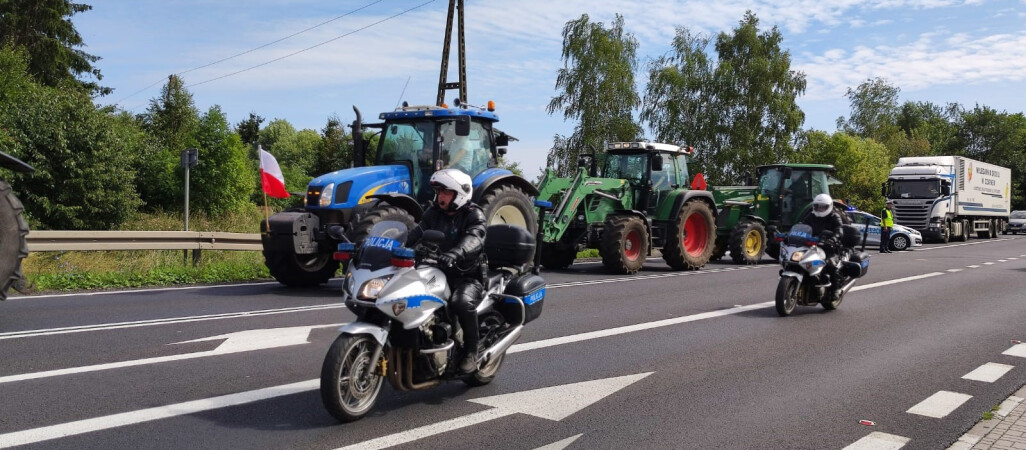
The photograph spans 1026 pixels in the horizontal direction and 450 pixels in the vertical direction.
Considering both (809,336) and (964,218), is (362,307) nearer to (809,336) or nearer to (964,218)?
(809,336)

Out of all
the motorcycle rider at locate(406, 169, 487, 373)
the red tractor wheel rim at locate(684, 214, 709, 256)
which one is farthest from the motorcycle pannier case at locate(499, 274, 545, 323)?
the red tractor wheel rim at locate(684, 214, 709, 256)

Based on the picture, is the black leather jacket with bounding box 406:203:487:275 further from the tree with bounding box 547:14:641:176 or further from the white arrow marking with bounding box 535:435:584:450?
the tree with bounding box 547:14:641:176

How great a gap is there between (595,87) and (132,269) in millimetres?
30310

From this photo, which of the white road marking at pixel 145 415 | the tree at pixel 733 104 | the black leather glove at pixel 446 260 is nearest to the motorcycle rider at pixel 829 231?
the black leather glove at pixel 446 260

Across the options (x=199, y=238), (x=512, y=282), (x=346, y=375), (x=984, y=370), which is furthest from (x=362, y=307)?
(x=199, y=238)

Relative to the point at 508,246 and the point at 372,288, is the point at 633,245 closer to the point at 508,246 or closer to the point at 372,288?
the point at 508,246

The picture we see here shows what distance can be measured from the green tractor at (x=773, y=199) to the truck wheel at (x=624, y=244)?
213 inches

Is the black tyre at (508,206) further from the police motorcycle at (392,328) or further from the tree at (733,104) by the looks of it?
the tree at (733,104)

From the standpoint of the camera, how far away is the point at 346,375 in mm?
5156

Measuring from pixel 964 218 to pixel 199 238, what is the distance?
3580cm

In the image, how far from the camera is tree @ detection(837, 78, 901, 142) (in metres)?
78.3

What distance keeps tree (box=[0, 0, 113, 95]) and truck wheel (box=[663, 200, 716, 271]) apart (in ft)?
115

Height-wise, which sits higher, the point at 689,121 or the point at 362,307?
the point at 689,121

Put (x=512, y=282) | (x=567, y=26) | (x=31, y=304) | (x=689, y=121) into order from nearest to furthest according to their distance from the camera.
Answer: (x=512, y=282) < (x=31, y=304) < (x=567, y=26) < (x=689, y=121)
